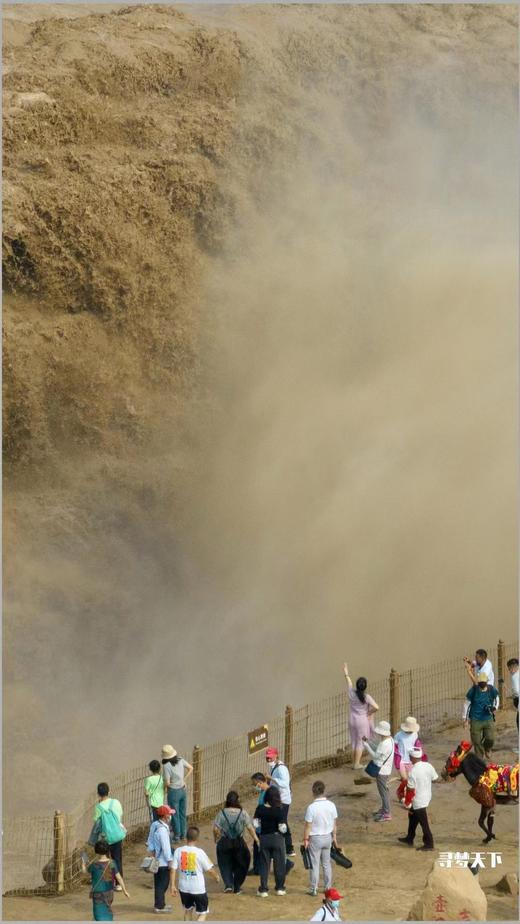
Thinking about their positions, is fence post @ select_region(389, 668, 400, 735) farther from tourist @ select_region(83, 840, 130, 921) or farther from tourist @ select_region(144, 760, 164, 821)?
tourist @ select_region(83, 840, 130, 921)

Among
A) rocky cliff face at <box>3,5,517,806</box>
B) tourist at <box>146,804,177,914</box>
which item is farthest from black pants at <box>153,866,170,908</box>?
rocky cliff face at <box>3,5,517,806</box>

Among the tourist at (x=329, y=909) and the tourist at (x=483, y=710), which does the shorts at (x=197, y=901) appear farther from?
the tourist at (x=483, y=710)

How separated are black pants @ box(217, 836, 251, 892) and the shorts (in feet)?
4.19

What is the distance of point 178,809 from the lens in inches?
684

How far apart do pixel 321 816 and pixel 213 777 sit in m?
12.7

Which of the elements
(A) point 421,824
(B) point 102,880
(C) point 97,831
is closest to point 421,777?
(A) point 421,824

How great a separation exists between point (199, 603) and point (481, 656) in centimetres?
1857

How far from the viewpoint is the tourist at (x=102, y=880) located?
1409cm

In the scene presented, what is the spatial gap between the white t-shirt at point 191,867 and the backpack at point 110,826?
65.5 inches

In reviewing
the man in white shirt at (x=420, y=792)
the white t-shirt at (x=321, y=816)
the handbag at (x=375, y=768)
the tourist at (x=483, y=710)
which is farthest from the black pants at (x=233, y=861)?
the tourist at (x=483, y=710)

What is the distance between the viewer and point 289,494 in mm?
38281

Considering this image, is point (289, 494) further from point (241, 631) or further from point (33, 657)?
point (33, 657)

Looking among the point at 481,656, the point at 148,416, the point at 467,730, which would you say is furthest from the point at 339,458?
the point at 481,656

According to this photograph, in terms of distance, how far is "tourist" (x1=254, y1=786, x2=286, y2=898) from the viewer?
15.5 meters
